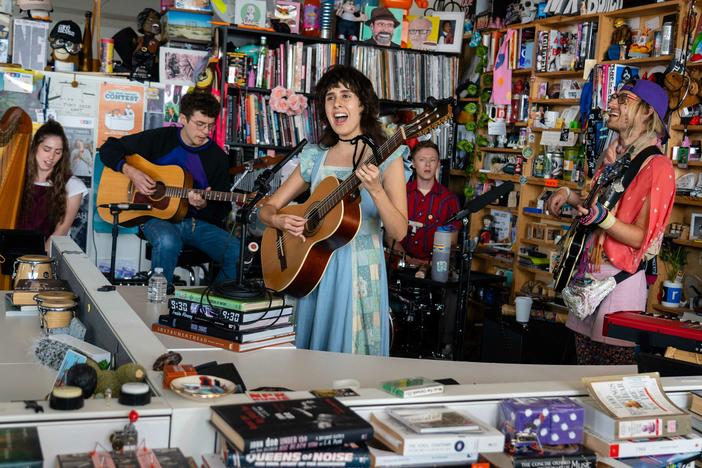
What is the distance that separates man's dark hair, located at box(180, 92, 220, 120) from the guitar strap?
2.63 m

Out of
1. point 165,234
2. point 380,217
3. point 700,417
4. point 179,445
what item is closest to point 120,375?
point 179,445

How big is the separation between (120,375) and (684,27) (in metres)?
3.95

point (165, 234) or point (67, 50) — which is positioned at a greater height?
point (67, 50)

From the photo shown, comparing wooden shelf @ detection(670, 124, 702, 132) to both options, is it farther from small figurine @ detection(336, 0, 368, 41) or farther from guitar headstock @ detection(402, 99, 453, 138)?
small figurine @ detection(336, 0, 368, 41)

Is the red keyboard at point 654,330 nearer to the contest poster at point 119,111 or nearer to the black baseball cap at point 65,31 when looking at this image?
the contest poster at point 119,111

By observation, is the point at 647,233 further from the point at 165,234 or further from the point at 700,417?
the point at 165,234

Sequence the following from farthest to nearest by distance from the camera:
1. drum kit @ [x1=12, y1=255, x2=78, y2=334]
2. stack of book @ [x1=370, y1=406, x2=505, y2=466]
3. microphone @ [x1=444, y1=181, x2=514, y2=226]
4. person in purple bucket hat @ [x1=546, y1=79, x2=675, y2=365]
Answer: microphone @ [x1=444, y1=181, x2=514, y2=226]
person in purple bucket hat @ [x1=546, y1=79, x2=675, y2=365]
drum kit @ [x1=12, y1=255, x2=78, y2=334]
stack of book @ [x1=370, y1=406, x2=505, y2=466]

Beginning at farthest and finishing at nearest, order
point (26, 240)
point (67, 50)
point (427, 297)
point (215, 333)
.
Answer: point (67, 50) → point (427, 297) → point (26, 240) → point (215, 333)

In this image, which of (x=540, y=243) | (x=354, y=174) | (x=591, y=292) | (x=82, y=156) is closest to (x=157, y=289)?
(x=354, y=174)

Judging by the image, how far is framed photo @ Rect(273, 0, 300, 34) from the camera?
19.0 feet

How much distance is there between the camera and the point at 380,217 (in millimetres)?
2750

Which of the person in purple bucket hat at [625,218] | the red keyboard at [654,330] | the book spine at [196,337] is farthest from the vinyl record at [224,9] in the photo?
the red keyboard at [654,330]

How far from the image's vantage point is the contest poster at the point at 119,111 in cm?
525

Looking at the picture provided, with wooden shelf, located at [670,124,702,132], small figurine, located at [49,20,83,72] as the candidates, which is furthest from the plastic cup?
small figurine, located at [49,20,83,72]
